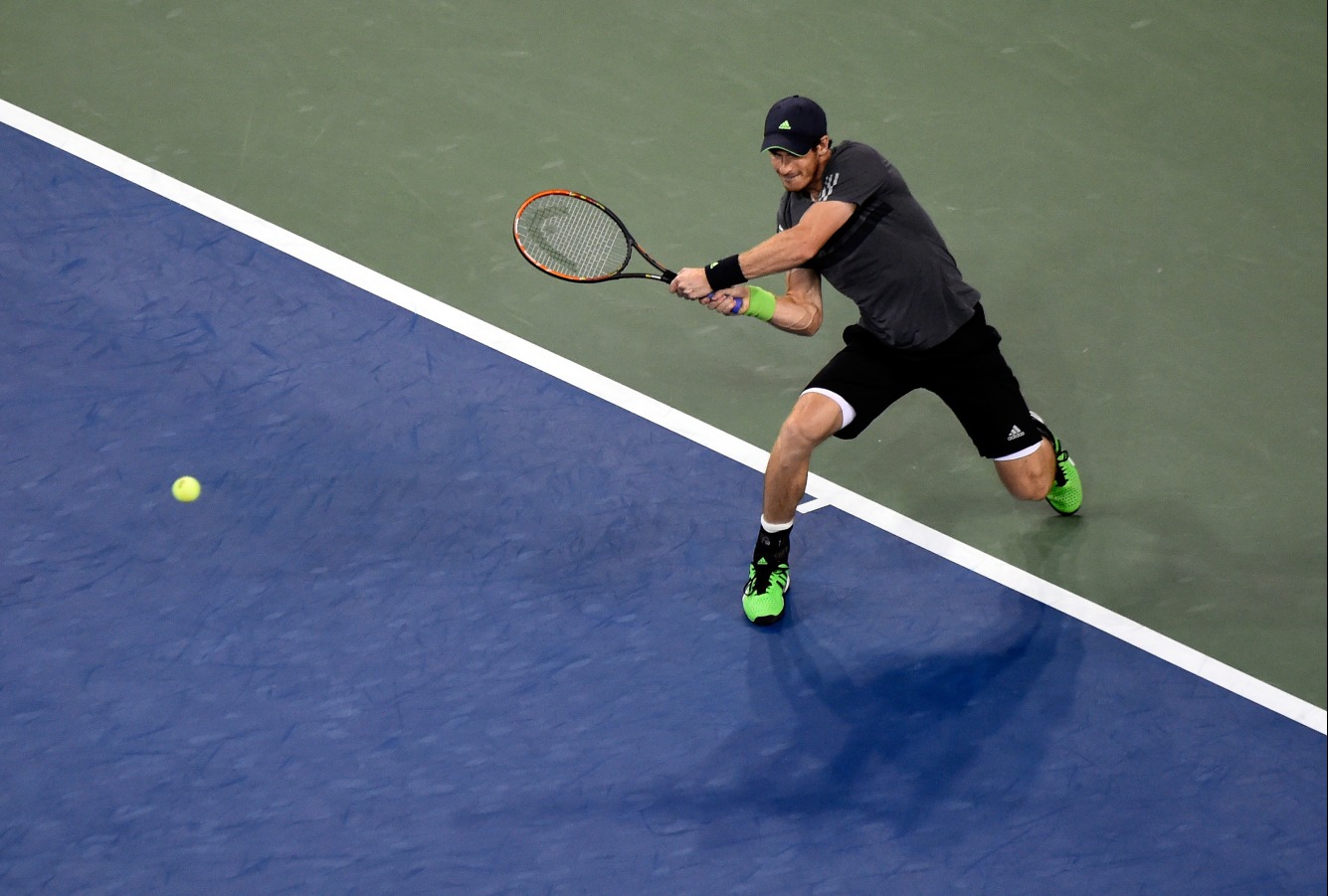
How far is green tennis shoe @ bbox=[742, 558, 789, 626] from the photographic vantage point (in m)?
6.39

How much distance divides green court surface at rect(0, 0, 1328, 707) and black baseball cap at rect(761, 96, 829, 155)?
5.08 ft

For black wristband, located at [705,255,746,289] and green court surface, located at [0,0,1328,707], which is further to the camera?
green court surface, located at [0,0,1328,707]

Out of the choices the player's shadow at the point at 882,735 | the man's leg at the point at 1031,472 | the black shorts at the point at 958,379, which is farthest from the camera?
the man's leg at the point at 1031,472

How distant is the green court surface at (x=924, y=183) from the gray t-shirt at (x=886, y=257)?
0.96 m

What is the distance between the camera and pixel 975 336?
6.37 meters

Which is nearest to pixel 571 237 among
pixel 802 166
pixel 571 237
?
pixel 571 237

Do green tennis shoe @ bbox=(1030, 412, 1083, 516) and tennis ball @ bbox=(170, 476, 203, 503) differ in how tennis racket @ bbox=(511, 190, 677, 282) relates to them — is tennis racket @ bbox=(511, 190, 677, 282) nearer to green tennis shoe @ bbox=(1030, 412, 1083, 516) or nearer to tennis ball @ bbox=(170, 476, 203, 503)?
tennis ball @ bbox=(170, 476, 203, 503)

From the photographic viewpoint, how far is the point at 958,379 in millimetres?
6355

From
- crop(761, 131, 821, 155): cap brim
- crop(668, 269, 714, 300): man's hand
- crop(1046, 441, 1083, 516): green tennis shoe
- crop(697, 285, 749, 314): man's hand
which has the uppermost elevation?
crop(761, 131, 821, 155): cap brim

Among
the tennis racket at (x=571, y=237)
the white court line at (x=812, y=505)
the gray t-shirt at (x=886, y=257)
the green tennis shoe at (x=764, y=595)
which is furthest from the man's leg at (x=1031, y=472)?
the tennis racket at (x=571, y=237)

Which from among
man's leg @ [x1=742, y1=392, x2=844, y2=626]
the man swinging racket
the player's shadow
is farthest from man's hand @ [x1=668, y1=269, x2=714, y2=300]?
the player's shadow

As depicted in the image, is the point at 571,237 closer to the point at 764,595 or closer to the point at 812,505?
the point at 812,505

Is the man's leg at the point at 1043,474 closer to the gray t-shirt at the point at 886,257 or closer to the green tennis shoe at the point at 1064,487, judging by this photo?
the green tennis shoe at the point at 1064,487

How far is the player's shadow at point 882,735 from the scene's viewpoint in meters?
5.90
